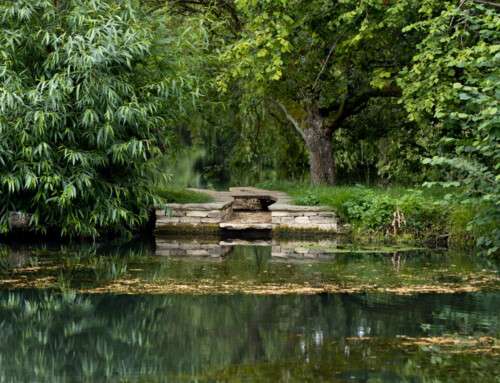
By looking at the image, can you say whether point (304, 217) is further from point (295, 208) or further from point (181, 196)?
point (181, 196)

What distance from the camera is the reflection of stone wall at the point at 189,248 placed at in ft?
42.3

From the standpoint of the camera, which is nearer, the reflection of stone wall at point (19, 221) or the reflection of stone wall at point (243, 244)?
the reflection of stone wall at point (243, 244)

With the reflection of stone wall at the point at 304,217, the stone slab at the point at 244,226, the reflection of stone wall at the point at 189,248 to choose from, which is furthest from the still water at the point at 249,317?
the stone slab at the point at 244,226

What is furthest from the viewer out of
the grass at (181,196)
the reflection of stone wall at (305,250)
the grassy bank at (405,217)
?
the grass at (181,196)

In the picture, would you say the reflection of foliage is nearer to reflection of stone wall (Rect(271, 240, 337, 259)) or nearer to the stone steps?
reflection of stone wall (Rect(271, 240, 337, 259))

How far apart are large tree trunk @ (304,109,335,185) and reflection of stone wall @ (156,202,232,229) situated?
2.86 meters

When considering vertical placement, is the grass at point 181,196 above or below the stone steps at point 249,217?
above

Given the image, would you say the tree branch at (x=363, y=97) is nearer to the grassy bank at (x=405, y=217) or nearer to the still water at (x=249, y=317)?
the grassy bank at (x=405, y=217)

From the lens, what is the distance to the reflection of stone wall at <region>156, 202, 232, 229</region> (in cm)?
1490

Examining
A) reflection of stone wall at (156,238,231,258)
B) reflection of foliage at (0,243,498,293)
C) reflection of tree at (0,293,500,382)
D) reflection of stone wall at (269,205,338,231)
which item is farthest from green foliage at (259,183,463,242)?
reflection of tree at (0,293,500,382)

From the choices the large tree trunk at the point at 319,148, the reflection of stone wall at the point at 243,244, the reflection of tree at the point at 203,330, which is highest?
the large tree trunk at the point at 319,148

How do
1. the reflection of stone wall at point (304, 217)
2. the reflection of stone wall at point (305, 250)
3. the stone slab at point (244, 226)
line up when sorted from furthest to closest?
the stone slab at point (244, 226) → the reflection of stone wall at point (304, 217) → the reflection of stone wall at point (305, 250)

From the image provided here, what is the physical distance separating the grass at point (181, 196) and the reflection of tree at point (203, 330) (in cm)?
618

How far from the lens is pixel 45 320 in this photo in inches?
337
